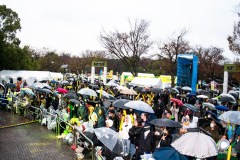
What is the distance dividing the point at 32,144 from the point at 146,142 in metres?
5.07

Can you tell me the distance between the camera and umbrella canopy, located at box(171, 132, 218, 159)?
508 cm

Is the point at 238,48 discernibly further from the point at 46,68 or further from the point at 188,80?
the point at 46,68

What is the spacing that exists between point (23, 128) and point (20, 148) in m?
3.13

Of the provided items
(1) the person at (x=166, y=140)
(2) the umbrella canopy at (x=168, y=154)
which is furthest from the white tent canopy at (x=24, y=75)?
(2) the umbrella canopy at (x=168, y=154)

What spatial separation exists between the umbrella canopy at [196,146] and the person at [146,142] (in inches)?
43.6

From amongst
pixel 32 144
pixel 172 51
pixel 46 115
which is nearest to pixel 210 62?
pixel 172 51

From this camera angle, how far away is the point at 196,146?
519cm

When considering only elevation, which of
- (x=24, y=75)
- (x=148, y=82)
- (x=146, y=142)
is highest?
(x=24, y=75)

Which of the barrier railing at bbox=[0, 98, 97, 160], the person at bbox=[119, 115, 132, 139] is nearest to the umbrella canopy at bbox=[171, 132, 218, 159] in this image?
the person at bbox=[119, 115, 132, 139]

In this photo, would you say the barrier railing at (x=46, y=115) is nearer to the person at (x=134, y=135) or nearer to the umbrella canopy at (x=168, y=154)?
the person at (x=134, y=135)

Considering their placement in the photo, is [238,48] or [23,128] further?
[238,48]

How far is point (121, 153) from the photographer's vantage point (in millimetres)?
6184

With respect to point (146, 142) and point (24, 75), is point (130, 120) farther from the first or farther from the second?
point (24, 75)

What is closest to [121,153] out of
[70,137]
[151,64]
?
[70,137]
